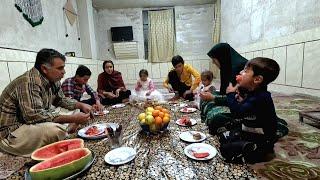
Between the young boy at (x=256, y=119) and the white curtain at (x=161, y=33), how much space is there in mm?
4824

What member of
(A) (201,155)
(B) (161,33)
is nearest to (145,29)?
(B) (161,33)

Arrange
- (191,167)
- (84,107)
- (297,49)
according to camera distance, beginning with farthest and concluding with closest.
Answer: (297,49)
(84,107)
(191,167)

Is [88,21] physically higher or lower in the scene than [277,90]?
higher

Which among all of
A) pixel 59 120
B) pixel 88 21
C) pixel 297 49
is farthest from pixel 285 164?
pixel 88 21

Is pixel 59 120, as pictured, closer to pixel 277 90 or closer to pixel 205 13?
pixel 277 90

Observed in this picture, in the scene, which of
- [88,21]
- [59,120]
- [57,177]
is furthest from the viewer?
[88,21]

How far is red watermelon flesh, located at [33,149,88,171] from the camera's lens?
106cm

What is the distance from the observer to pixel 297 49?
2.55 meters

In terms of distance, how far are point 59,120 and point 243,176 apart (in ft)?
4.56

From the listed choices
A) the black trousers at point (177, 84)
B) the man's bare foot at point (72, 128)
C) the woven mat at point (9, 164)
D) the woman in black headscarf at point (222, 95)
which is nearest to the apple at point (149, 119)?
the woman in black headscarf at point (222, 95)

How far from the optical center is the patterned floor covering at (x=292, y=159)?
1.06 metres

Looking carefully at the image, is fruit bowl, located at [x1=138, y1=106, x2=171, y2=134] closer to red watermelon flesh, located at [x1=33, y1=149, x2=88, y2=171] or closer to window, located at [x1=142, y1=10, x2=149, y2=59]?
red watermelon flesh, located at [x1=33, y1=149, x2=88, y2=171]

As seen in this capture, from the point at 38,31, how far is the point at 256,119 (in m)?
3.12

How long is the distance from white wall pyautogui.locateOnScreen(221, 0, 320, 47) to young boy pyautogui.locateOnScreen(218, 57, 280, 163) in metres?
1.53
